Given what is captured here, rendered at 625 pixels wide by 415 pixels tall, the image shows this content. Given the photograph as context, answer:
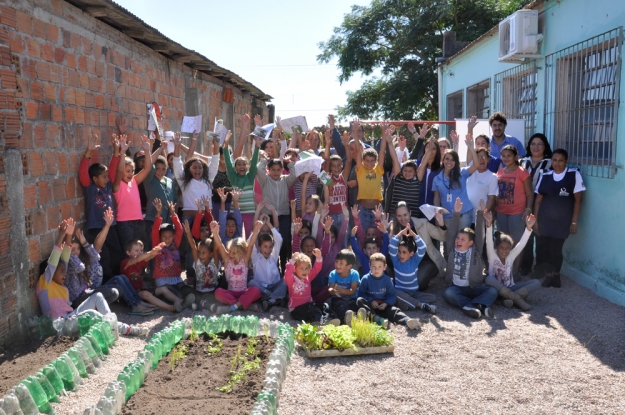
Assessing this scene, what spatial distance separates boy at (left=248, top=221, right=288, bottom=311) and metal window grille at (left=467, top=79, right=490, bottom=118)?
7570 millimetres

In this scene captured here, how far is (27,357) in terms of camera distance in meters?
4.80

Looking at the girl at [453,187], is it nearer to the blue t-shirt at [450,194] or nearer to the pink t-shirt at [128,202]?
the blue t-shirt at [450,194]

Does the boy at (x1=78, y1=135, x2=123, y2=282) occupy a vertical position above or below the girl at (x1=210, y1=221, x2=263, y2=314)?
above

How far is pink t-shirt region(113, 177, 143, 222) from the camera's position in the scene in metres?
6.79

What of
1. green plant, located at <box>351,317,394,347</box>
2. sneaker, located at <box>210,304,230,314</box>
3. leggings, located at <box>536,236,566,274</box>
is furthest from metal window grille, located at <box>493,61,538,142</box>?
sneaker, located at <box>210,304,230,314</box>

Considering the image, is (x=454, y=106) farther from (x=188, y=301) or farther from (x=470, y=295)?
(x=188, y=301)

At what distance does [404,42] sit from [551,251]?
52.1ft

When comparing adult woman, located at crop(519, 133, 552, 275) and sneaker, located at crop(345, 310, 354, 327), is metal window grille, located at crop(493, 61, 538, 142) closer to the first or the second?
adult woman, located at crop(519, 133, 552, 275)

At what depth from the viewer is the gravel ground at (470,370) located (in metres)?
4.14

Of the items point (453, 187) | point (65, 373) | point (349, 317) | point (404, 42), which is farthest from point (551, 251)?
point (404, 42)

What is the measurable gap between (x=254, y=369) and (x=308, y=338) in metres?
0.69

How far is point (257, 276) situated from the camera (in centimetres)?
687

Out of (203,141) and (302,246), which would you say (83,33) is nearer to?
(302,246)

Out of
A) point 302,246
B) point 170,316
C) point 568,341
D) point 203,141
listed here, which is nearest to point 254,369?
Result: point 170,316
